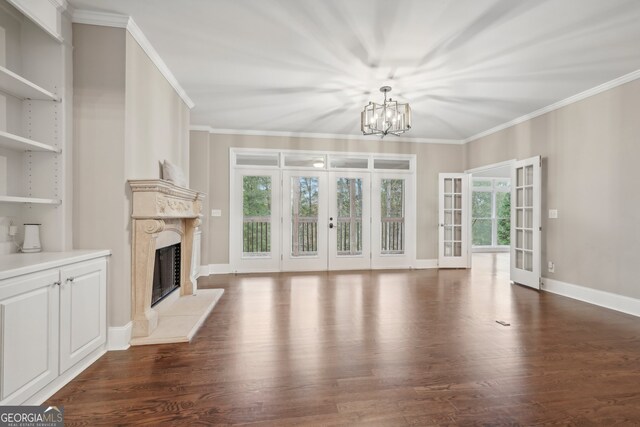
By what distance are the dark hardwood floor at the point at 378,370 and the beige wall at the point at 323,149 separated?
7.55ft

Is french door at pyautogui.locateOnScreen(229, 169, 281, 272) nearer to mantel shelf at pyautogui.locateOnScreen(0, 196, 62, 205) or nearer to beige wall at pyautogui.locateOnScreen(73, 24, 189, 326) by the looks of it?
beige wall at pyautogui.locateOnScreen(73, 24, 189, 326)

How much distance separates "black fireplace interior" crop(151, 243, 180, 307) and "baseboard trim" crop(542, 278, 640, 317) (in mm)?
5457

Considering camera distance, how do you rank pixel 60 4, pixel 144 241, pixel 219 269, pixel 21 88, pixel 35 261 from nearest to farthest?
1. pixel 35 261
2. pixel 21 88
3. pixel 60 4
4. pixel 144 241
5. pixel 219 269

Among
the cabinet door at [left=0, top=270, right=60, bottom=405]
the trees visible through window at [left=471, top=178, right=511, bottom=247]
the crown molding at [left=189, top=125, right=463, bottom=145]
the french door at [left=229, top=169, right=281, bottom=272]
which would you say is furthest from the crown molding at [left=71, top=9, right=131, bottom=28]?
the trees visible through window at [left=471, top=178, right=511, bottom=247]

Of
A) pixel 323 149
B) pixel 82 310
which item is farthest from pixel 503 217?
pixel 82 310

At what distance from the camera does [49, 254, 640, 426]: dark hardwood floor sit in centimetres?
177

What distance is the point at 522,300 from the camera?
4.13 metres

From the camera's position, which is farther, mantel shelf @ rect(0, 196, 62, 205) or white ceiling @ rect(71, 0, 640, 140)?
white ceiling @ rect(71, 0, 640, 140)

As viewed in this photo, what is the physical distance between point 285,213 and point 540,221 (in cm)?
433

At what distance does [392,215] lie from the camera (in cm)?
643

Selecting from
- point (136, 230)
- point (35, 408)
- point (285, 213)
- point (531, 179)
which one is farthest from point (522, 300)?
point (35, 408)

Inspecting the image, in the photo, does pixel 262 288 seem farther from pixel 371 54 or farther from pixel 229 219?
pixel 371 54

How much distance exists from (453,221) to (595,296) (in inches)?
111

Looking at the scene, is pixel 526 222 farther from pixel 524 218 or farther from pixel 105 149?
pixel 105 149
